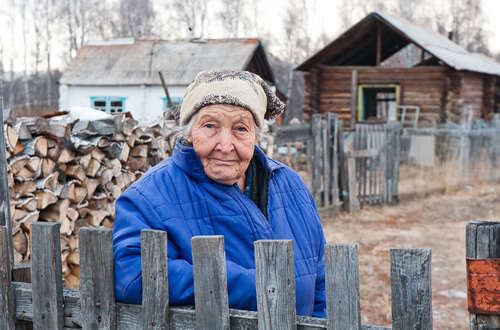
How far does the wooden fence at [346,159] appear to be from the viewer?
9672 mm

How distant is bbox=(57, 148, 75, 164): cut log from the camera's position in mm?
4310

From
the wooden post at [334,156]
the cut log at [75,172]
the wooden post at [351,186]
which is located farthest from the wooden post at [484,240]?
the wooden post at [351,186]

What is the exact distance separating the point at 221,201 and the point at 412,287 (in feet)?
2.43

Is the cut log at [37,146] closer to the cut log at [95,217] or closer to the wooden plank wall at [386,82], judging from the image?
the cut log at [95,217]

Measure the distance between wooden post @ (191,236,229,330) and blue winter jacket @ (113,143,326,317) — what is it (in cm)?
7

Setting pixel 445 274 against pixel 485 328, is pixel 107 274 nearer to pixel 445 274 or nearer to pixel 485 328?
pixel 485 328

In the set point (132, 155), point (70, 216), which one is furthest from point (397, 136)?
point (70, 216)

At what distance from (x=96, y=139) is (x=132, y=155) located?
27.9 inches

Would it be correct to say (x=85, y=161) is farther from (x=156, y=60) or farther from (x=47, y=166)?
(x=156, y=60)

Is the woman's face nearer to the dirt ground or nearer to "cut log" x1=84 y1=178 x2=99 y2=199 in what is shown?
"cut log" x1=84 y1=178 x2=99 y2=199

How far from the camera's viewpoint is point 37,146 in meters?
4.05

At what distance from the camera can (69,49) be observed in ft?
111

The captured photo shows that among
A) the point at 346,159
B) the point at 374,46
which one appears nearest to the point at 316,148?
the point at 346,159

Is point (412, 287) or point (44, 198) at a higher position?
point (412, 287)
